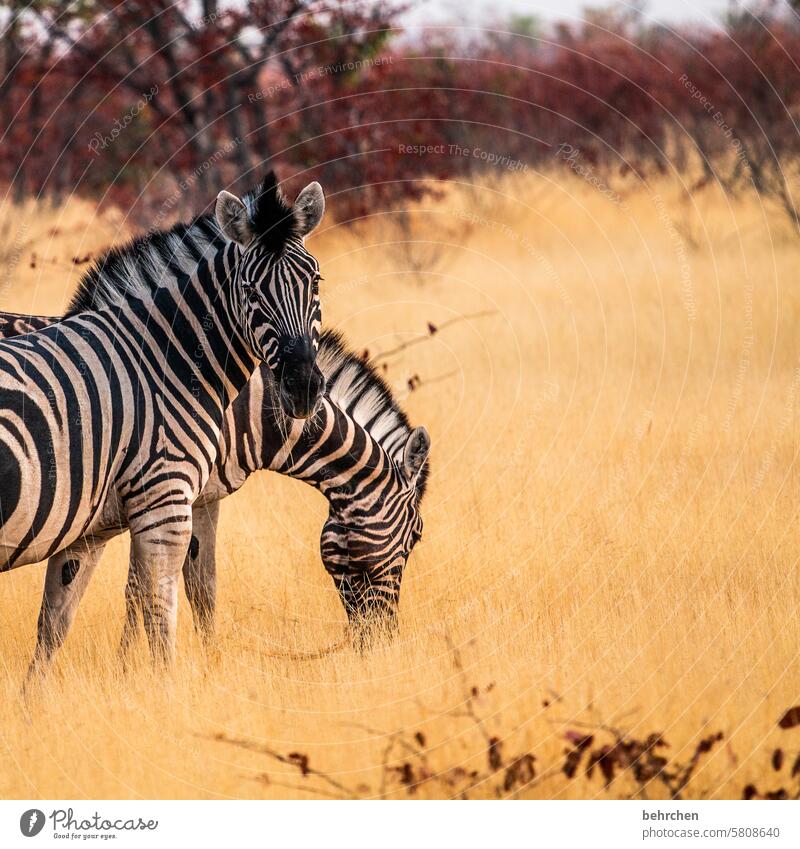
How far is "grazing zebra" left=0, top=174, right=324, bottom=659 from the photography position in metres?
5.51

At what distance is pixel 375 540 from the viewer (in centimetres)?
662

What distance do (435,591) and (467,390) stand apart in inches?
203

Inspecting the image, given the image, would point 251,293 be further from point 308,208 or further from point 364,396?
point 364,396

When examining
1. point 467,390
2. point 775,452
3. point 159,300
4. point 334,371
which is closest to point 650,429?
point 775,452

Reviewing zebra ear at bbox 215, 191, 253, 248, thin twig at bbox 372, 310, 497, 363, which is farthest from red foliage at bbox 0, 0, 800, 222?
zebra ear at bbox 215, 191, 253, 248

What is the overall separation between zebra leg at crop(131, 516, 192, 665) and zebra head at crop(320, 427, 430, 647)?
1106 mm

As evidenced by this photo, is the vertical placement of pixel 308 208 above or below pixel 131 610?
above

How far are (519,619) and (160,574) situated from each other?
2.38 meters

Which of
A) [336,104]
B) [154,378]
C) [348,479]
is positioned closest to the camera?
[154,378]

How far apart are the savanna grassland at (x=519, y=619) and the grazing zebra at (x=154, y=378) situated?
82 centimetres

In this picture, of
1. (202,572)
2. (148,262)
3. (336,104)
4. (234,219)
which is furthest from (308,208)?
(336,104)

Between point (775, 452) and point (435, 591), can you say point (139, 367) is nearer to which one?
point (435, 591)

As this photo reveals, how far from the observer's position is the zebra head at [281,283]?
5.66m

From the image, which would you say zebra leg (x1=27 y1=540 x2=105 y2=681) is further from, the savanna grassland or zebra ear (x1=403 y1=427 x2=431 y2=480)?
zebra ear (x1=403 y1=427 x2=431 y2=480)
